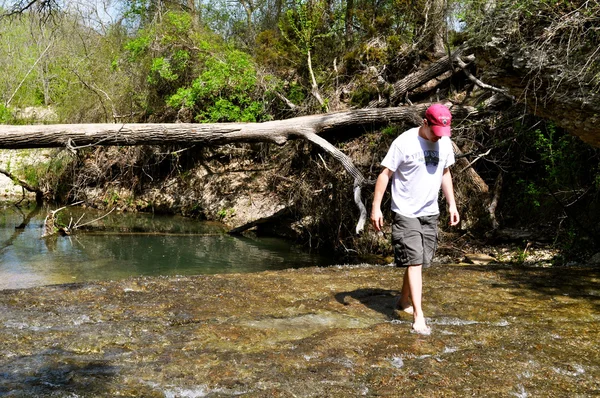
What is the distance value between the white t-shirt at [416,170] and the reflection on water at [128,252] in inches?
241

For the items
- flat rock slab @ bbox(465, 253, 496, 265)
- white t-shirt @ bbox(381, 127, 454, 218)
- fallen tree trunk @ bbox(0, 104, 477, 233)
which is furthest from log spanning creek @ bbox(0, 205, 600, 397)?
fallen tree trunk @ bbox(0, 104, 477, 233)

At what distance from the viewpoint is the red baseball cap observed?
4516mm

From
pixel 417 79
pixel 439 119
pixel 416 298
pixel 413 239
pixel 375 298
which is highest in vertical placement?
pixel 417 79

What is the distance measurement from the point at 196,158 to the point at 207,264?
6597mm

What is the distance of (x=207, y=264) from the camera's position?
10.9 m

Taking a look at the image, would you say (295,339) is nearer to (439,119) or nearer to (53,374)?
(53,374)

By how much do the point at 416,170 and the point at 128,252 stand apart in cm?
857

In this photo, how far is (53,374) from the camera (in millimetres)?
3754

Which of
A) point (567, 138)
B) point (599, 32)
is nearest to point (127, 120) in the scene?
point (567, 138)

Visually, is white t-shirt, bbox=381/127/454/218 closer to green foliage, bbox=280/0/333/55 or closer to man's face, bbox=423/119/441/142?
man's face, bbox=423/119/441/142

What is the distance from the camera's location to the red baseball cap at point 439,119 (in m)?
4.52

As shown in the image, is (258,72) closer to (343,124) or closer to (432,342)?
(343,124)

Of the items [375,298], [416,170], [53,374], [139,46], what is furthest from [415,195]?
[139,46]

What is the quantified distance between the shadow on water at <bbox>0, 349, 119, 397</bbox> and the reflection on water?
5446mm
